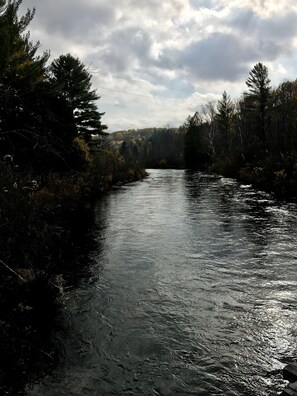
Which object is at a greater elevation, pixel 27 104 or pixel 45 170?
pixel 27 104

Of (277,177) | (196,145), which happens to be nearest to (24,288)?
(277,177)

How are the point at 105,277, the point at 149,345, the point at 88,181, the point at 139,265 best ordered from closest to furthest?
the point at 149,345 < the point at 105,277 < the point at 139,265 < the point at 88,181

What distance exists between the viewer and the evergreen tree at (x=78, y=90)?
3547cm

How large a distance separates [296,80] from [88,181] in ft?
155

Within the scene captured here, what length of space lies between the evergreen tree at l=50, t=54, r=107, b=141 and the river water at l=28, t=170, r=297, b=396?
81.3ft

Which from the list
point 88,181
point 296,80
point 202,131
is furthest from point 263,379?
point 202,131

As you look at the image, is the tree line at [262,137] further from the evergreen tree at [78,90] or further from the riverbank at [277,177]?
the evergreen tree at [78,90]

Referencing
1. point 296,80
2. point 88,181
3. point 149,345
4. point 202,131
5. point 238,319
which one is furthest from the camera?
point 202,131

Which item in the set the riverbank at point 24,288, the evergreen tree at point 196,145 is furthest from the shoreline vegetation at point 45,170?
the evergreen tree at point 196,145

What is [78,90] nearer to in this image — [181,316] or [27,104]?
[27,104]

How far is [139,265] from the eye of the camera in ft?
36.2

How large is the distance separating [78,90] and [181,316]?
1285 inches

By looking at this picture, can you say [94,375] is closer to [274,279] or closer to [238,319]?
[238,319]

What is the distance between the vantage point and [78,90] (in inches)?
1416
